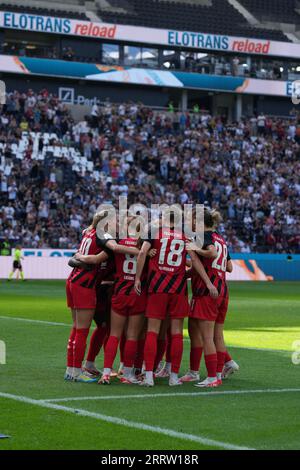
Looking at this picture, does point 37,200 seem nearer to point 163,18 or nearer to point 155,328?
point 163,18

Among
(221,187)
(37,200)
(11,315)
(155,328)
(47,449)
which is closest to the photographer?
(47,449)

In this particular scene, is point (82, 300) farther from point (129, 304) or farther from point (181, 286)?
point (181, 286)

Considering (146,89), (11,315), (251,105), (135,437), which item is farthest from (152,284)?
(251,105)

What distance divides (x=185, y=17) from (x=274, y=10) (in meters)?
6.77

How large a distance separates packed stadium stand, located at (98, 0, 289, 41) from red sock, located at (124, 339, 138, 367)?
143 feet

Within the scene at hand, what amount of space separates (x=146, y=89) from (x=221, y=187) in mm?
9993

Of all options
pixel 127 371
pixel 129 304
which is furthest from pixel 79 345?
pixel 129 304

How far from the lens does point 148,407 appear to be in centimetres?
952

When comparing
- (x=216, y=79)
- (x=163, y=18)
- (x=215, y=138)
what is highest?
(x=163, y=18)

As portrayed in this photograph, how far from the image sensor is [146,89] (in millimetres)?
54219

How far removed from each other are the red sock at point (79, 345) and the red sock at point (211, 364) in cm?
145

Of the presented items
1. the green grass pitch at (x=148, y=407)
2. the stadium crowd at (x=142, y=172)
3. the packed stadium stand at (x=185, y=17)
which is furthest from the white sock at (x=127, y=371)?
the packed stadium stand at (x=185, y=17)

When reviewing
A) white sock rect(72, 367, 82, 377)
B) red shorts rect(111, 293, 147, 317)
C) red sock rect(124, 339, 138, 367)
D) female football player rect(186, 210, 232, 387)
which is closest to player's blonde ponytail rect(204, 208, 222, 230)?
female football player rect(186, 210, 232, 387)

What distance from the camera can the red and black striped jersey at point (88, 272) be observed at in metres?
11.4
